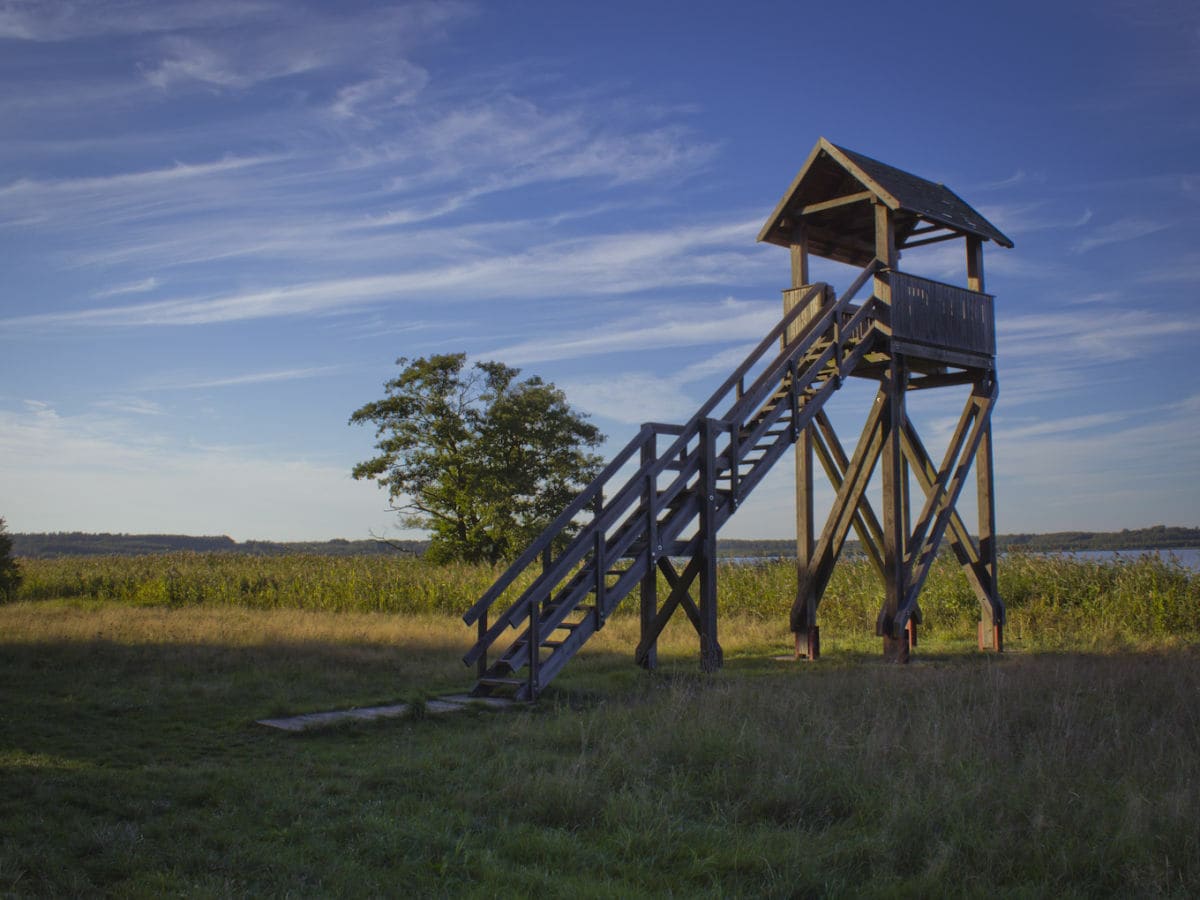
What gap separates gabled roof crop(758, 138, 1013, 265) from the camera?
16594mm

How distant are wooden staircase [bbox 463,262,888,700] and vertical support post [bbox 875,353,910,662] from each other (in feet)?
3.03

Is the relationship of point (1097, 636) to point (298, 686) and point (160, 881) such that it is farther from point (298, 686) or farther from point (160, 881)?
point (160, 881)

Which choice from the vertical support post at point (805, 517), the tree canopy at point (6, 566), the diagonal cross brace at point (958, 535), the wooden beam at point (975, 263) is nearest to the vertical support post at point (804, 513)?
the vertical support post at point (805, 517)

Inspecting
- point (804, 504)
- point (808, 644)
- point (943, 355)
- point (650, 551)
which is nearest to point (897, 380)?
point (943, 355)

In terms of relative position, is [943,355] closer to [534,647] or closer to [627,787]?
[534,647]

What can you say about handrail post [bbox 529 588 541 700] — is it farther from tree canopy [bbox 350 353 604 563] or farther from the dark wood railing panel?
tree canopy [bbox 350 353 604 563]

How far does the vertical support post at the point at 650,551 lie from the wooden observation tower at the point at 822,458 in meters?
0.03

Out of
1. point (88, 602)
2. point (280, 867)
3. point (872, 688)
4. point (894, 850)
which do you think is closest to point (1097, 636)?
point (872, 688)

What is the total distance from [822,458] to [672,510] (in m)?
4.89

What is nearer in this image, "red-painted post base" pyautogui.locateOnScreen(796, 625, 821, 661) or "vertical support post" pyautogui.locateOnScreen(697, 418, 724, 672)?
"vertical support post" pyautogui.locateOnScreen(697, 418, 724, 672)

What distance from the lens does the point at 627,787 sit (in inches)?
287

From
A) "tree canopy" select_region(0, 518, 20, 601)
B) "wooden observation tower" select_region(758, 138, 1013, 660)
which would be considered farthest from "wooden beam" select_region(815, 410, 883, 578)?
"tree canopy" select_region(0, 518, 20, 601)

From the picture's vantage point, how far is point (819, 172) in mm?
17594

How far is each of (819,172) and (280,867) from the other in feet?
50.2
